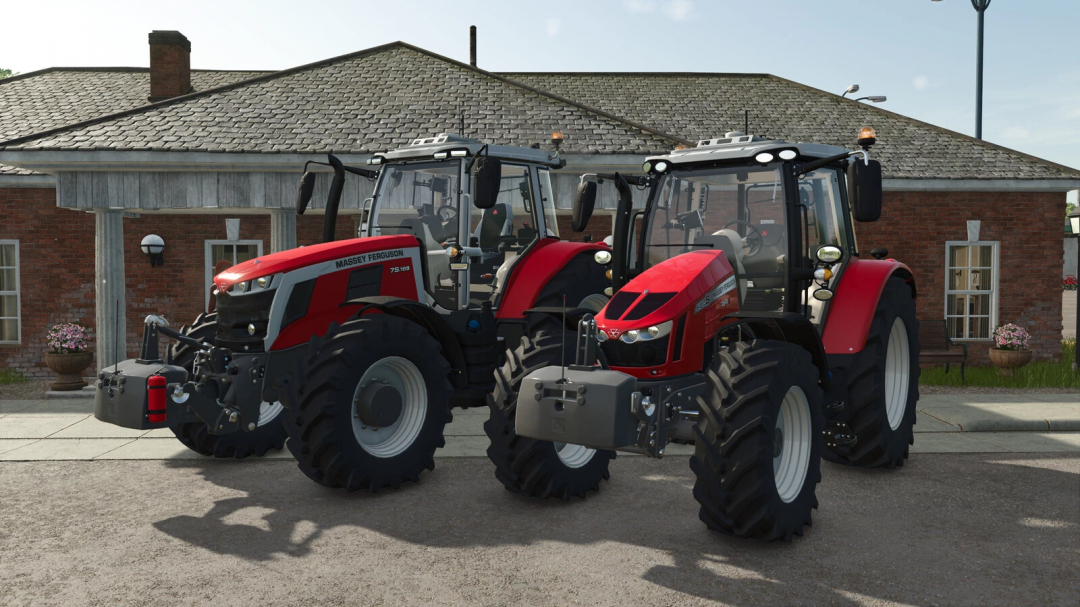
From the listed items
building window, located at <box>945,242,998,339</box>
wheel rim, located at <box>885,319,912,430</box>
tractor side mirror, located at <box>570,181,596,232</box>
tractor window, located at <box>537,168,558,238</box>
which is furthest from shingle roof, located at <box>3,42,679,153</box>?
building window, located at <box>945,242,998,339</box>

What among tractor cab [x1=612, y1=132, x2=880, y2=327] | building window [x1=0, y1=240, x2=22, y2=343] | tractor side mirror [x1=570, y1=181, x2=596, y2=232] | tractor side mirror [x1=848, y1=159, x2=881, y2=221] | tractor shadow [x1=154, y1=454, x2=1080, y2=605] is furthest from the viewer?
building window [x1=0, y1=240, x2=22, y2=343]

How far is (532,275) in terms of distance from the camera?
714 cm

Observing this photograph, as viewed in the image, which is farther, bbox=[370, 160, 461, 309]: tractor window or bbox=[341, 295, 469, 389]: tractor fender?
bbox=[370, 160, 461, 309]: tractor window

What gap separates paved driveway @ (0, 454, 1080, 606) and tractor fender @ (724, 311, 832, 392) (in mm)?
1055

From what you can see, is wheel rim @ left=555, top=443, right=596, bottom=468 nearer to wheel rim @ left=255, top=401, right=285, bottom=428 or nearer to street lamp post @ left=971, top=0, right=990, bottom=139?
wheel rim @ left=255, top=401, right=285, bottom=428

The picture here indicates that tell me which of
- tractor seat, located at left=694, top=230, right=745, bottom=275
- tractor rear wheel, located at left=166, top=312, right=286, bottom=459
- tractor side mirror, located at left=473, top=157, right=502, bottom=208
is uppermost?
tractor side mirror, located at left=473, top=157, right=502, bottom=208

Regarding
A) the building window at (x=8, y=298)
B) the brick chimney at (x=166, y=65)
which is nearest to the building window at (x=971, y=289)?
the brick chimney at (x=166, y=65)

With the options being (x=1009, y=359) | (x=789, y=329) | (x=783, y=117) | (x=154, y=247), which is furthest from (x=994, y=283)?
(x=154, y=247)

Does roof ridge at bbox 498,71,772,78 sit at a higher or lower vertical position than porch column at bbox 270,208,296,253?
higher

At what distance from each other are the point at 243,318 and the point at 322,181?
5290 millimetres

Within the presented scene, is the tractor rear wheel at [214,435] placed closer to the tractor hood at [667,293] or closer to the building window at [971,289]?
the tractor hood at [667,293]

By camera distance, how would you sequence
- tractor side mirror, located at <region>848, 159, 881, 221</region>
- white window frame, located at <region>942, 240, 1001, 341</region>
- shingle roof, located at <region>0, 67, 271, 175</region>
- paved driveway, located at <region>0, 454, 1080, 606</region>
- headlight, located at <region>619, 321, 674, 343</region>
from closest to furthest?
paved driveway, located at <region>0, 454, 1080, 606</region>
headlight, located at <region>619, 321, 674, 343</region>
tractor side mirror, located at <region>848, 159, 881, 221</region>
white window frame, located at <region>942, 240, 1001, 341</region>
shingle roof, located at <region>0, 67, 271, 175</region>

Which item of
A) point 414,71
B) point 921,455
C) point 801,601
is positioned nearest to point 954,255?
point 921,455

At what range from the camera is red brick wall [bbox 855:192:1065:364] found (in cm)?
1350
